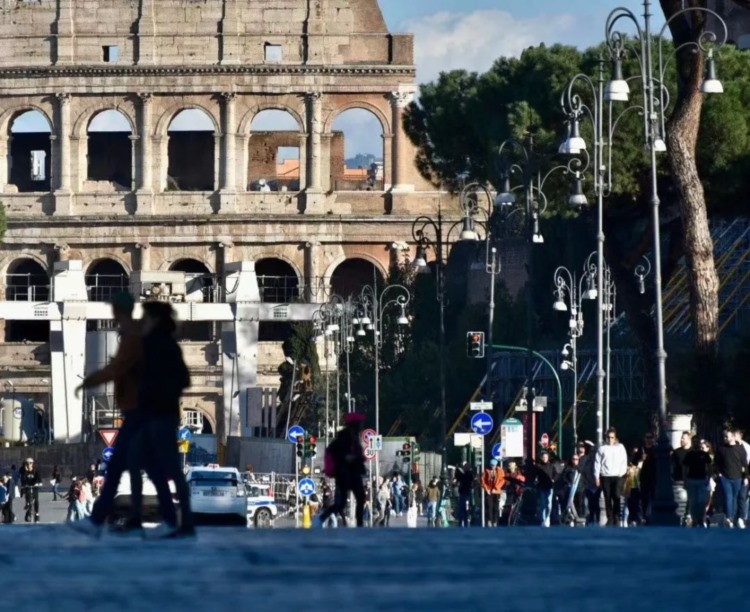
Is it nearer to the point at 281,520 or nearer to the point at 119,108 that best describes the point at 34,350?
the point at 119,108

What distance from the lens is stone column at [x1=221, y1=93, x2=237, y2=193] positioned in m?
89.8

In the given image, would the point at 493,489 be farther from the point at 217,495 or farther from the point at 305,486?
the point at 305,486

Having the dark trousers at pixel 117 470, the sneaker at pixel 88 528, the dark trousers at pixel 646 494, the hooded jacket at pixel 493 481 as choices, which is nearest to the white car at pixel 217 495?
the hooded jacket at pixel 493 481

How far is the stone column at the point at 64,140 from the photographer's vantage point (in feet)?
292

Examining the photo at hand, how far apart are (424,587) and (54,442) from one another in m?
66.5

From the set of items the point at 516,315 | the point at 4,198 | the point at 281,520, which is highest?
the point at 4,198

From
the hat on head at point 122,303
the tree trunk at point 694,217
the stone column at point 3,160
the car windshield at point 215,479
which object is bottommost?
the car windshield at point 215,479

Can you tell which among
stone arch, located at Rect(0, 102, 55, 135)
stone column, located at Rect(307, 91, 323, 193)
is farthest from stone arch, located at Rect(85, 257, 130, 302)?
stone column, located at Rect(307, 91, 323, 193)

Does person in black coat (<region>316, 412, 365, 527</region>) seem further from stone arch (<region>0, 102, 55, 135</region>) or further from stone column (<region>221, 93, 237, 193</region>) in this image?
stone arch (<region>0, 102, 55, 135</region>)

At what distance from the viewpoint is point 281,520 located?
2067 inches

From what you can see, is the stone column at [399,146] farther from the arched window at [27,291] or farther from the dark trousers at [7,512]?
the dark trousers at [7,512]

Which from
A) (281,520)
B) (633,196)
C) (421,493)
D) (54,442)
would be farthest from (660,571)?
(54,442)

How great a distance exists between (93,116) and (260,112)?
5.92m

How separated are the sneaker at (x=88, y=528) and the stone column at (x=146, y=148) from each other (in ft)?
243
